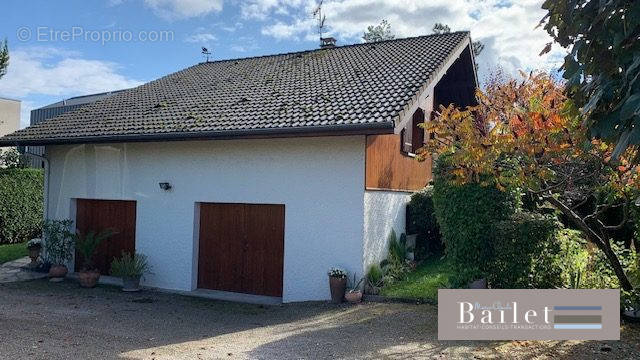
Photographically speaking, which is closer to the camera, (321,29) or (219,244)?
(219,244)

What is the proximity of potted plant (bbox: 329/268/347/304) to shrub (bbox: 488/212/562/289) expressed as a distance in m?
3.04

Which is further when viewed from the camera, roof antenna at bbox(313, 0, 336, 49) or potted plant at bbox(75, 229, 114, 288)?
roof antenna at bbox(313, 0, 336, 49)

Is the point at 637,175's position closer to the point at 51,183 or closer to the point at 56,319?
the point at 56,319

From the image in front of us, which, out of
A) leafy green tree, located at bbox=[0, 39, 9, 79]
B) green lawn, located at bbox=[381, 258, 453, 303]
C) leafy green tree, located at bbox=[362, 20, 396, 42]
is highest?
leafy green tree, located at bbox=[362, 20, 396, 42]

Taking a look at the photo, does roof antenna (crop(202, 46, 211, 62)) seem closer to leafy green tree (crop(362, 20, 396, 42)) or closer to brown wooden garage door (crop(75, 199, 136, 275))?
brown wooden garage door (crop(75, 199, 136, 275))

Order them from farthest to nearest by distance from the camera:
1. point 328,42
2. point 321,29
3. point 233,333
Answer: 1. point 321,29
2. point 328,42
3. point 233,333

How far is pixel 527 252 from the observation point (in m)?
7.80

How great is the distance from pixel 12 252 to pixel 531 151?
631 inches

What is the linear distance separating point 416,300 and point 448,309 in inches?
89.9

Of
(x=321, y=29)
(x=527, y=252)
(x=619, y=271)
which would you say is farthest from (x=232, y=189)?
(x=321, y=29)

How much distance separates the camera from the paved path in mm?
12531

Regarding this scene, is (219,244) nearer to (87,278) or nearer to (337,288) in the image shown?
(87,278)

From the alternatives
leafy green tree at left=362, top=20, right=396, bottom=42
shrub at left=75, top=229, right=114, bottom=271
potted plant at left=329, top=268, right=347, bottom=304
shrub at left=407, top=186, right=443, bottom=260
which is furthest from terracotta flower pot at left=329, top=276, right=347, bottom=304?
leafy green tree at left=362, top=20, right=396, bottom=42

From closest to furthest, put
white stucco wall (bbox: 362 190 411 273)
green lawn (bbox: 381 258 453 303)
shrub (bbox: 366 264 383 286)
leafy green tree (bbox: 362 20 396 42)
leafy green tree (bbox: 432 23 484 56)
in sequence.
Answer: green lawn (bbox: 381 258 453 303) < shrub (bbox: 366 264 383 286) < white stucco wall (bbox: 362 190 411 273) < leafy green tree (bbox: 432 23 484 56) < leafy green tree (bbox: 362 20 396 42)
